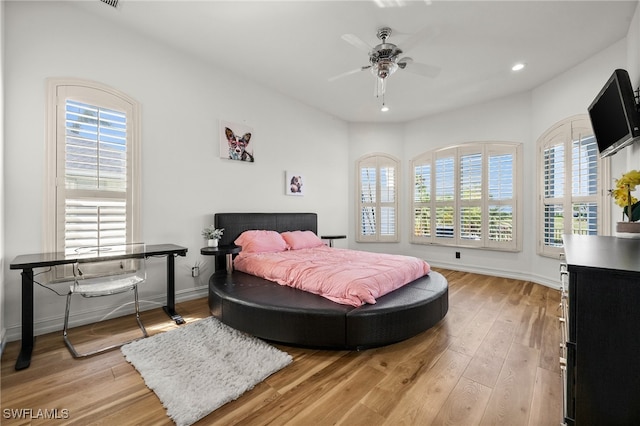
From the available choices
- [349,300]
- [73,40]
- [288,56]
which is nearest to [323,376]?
[349,300]

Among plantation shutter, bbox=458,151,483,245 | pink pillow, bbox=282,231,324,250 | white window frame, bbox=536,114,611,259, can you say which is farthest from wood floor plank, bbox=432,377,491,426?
plantation shutter, bbox=458,151,483,245

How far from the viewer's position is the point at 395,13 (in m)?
2.58

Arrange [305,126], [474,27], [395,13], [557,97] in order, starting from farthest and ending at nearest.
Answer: [305,126], [557,97], [474,27], [395,13]

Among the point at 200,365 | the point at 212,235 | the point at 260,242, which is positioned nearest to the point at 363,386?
the point at 200,365

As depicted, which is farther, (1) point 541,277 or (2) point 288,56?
(1) point 541,277

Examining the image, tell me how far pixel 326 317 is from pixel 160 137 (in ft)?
9.14

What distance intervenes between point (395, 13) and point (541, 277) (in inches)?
164

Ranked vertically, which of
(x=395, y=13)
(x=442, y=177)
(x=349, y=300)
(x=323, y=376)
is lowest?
(x=323, y=376)

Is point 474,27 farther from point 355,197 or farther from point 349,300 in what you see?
point 355,197

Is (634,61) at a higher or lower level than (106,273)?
higher

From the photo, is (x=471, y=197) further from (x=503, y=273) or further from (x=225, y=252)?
(x=225, y=252)

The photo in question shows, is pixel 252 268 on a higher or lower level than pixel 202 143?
lower

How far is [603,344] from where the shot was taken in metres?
0.95

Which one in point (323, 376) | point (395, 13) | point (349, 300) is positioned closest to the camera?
point (323, 376)
